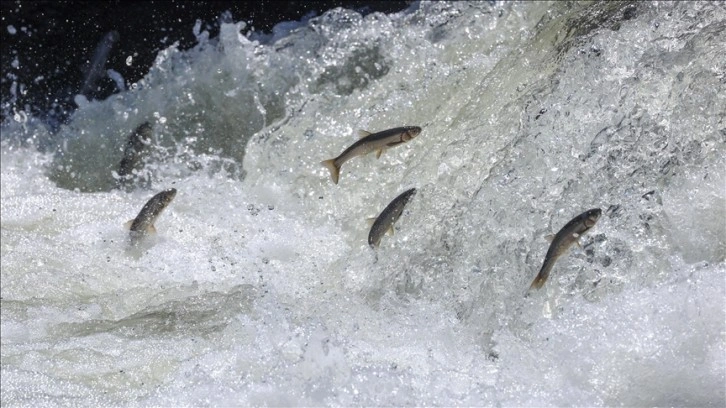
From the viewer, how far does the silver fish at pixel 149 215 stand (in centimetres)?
383

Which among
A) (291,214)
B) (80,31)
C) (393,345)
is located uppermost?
(80,31)

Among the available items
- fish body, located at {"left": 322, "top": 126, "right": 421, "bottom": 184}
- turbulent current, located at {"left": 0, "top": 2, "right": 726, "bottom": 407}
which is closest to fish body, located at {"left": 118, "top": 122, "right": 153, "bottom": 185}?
turbulent current, located at {"left": 0, "top": 2, "right": 726, "bottom": 407}

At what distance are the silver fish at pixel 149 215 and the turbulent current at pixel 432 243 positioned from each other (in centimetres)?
6

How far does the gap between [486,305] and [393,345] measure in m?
0.42

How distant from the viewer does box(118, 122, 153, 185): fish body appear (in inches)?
180

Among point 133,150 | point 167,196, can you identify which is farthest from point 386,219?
point 133,150

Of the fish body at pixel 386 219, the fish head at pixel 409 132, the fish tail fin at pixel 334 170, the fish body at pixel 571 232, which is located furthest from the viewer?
the fish tail fin at pixel 334 170

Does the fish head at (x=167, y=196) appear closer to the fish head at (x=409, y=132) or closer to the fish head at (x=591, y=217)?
the fish head at (x=409, y=132)

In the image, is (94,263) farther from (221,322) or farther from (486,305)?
(486,305)

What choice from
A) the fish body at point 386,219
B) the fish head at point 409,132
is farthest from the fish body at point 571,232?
the fish head at point 409,132

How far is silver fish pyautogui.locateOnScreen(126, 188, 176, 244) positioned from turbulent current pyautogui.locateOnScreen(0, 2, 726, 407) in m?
0.06

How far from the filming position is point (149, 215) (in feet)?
12.6

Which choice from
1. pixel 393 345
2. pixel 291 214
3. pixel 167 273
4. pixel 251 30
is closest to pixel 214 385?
pixel 393 345

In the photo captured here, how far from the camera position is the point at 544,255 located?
11.0 feet
